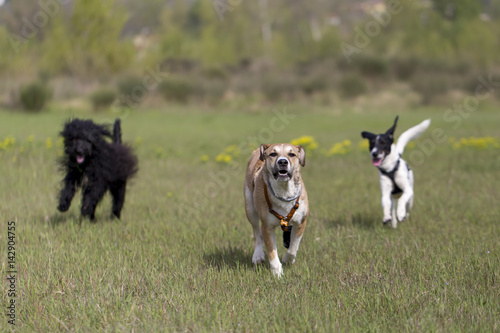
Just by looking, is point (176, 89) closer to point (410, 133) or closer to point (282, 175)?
point (410, 133)

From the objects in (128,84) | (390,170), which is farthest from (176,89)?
(390,170)

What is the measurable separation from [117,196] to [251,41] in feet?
174

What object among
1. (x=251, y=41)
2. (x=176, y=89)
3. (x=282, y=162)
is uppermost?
(x=251, y=41)

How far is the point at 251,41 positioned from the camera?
189 ft

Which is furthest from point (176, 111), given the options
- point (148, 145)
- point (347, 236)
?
point (347, 236)

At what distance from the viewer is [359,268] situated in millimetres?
4309

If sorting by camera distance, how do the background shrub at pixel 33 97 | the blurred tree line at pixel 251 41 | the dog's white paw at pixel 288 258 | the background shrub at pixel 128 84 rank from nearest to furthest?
the dog's white paw at pixel 288 258, the background shrub at pixel 33 97, the background shrub at pixel 128 84, the blurred tree line at pixel 251 41

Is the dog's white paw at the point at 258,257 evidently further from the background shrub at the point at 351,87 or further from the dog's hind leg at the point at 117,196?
the background shrub at the point at 351,87

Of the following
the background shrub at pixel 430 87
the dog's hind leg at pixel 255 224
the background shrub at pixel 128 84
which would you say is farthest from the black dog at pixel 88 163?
the background shrub at pixel 430 87

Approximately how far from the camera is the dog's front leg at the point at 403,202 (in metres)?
5.79

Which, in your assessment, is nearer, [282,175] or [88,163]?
[282,175]

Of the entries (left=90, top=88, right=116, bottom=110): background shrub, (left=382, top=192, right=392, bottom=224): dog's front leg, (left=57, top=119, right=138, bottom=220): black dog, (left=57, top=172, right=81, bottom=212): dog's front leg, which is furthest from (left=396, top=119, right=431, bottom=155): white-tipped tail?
(left=90, top=88, right=116, bottom=110): background shrub

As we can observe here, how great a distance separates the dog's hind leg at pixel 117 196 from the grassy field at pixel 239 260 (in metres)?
0.14

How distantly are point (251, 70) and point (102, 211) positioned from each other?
123 feet
